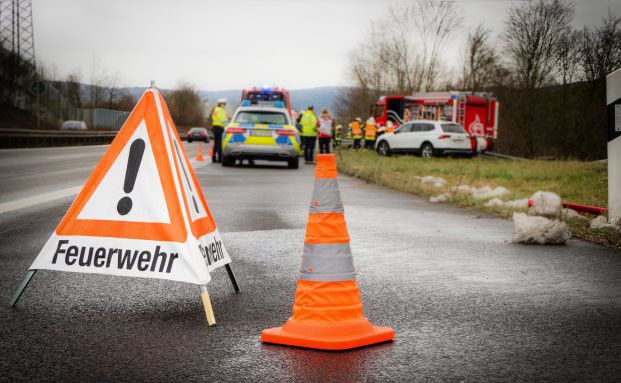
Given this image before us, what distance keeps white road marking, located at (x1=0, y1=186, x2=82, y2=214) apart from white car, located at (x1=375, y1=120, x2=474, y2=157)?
67.1 feet

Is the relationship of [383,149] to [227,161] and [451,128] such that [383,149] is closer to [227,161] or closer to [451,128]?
[451,128]

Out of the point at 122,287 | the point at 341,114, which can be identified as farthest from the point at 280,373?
the point at 341,114

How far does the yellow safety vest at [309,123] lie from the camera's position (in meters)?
27.9

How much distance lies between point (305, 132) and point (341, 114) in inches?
2290

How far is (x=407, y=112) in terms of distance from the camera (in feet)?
135

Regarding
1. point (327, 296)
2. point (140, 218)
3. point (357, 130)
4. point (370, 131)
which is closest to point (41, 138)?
point (357, 130)

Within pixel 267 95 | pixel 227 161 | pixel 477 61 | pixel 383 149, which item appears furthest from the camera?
pixel 477 61

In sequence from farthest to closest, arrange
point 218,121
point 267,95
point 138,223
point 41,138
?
point 41,138
point 267,95
point 218,121
point 138,223

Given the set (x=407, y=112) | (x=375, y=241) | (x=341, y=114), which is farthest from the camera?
(x=341, y=114)

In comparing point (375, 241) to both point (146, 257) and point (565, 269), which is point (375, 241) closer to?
point (565, 269)

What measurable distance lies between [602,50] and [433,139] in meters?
20.9

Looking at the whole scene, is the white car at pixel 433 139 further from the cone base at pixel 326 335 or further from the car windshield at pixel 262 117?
the cone base at pixel 326 335

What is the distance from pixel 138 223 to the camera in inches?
201

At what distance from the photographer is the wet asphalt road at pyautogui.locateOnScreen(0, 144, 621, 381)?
391 centimetres
